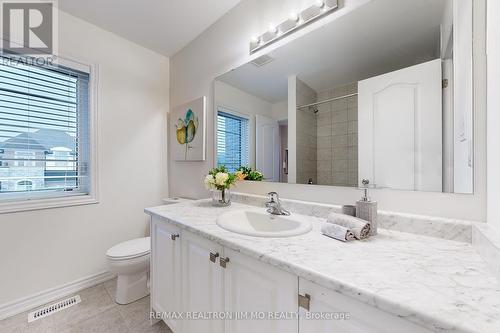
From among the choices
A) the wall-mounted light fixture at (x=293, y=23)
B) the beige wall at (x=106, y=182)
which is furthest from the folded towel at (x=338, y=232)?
the beige wall at (x=106, y=182)

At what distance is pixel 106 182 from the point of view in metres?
2.11

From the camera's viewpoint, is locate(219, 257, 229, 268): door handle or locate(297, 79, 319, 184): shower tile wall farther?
locate(297, 79, 319, 184): shower tile wall

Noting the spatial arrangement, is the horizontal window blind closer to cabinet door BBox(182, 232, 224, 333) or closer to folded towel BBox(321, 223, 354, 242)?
cabinet door BBox(182, 232, 224, 333)

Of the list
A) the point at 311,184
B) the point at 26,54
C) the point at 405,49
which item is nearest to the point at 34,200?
the point at 26,54

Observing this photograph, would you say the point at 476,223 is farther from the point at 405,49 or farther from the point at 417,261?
the point at 405,49

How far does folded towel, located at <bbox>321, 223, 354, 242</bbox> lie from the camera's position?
84 centimetres

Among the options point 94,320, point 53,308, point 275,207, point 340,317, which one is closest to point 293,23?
point 275,207

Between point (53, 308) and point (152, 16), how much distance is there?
8.36 feet

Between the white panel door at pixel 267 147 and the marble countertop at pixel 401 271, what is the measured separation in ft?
2.05

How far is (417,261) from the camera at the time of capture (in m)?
0.67

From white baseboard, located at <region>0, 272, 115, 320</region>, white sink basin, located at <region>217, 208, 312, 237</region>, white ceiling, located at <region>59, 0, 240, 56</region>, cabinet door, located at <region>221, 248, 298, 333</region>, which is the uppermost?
white ceiling, located at <region>59, 0, 240, 56</region>

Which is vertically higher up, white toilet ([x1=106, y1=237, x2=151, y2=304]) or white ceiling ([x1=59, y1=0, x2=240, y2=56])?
white ceiling ([x1=59, y1=0, x2=240, y2=56])

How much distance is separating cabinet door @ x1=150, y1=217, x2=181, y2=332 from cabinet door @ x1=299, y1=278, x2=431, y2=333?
0.80 m

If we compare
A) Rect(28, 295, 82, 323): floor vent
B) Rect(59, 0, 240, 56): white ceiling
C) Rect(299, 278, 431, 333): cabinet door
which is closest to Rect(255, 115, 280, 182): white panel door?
Rect(299, 278, 431, 333): cabinet door
